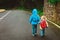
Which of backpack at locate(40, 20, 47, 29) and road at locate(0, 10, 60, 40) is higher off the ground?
backpack at locate(40, 20, 47, 29)

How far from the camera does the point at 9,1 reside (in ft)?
254

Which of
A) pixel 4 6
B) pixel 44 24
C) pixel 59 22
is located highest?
pixel 44 24

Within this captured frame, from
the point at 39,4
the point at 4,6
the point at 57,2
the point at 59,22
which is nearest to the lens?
the point at 59,22

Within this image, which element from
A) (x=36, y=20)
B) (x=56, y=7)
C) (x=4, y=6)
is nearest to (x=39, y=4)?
(x=4, y=6)

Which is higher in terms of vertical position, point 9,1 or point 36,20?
point 36,20

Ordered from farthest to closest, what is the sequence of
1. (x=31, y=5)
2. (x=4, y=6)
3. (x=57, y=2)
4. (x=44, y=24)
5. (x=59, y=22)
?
(x=4, y=6)
(x=31, y=5)
(x=57, y=2)
(x=59, y=22)
(x=44, y=24)

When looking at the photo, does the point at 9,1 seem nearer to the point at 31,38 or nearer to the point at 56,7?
the point at 56,7

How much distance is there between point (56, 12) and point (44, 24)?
909cm

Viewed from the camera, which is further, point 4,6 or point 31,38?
point 4,6

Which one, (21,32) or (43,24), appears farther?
(21,32)

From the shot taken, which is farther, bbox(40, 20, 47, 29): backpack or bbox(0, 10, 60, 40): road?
bbox(40, 20, 47, 29): backpack

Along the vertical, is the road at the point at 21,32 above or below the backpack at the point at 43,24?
below

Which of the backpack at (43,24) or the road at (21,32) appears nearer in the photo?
the road at (21,32)

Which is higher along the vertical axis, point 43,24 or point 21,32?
point 43,24
